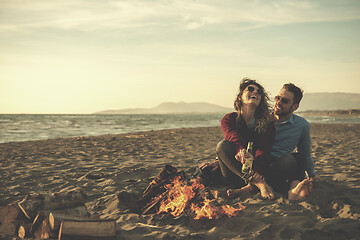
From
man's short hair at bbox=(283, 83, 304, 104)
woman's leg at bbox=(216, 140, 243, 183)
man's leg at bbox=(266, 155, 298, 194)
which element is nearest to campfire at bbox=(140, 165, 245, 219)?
woman's leg at bbox=(216, 140, 243, 183)

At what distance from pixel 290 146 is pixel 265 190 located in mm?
800

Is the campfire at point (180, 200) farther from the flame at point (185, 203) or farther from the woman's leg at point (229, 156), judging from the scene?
the woman's leg at point (229, 156)

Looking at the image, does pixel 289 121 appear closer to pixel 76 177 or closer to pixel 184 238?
pixel 184 238

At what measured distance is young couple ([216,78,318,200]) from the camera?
12.8 ft

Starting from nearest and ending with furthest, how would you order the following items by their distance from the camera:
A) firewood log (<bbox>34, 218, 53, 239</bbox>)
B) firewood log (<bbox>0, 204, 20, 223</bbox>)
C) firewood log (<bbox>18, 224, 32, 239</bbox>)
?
firewood log (<bbox>34, 218, 53, 239</bbox>) → firewood log (<bbox>18, 224, 32, 239</bbox>) → firewood log (<bbox>0, 204, 20, 223</bbox>)

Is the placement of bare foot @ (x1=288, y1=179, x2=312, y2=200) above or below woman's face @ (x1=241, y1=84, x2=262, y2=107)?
below

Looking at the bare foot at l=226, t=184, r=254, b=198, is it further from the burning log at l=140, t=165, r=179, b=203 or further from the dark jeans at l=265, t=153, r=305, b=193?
the burning log at l=140, t=165, r=179, b=203

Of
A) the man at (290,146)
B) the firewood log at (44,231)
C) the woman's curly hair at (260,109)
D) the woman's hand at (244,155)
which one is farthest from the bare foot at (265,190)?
the firewood log at (44,231)

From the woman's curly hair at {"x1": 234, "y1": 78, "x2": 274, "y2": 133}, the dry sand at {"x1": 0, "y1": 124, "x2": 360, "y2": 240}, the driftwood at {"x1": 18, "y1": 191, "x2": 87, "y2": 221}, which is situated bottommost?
the dry sand at {"x1": 0, "y1": 124, "x2": 360, "y2": 240}

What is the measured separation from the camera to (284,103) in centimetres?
401

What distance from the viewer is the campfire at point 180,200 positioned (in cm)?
343

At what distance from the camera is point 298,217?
3.32 meters

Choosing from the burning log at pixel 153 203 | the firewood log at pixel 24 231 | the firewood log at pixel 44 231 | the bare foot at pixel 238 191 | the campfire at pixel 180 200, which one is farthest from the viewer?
the bare foot at pixel 238 191

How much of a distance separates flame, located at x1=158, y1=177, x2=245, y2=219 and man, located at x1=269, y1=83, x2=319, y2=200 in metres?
0.89
